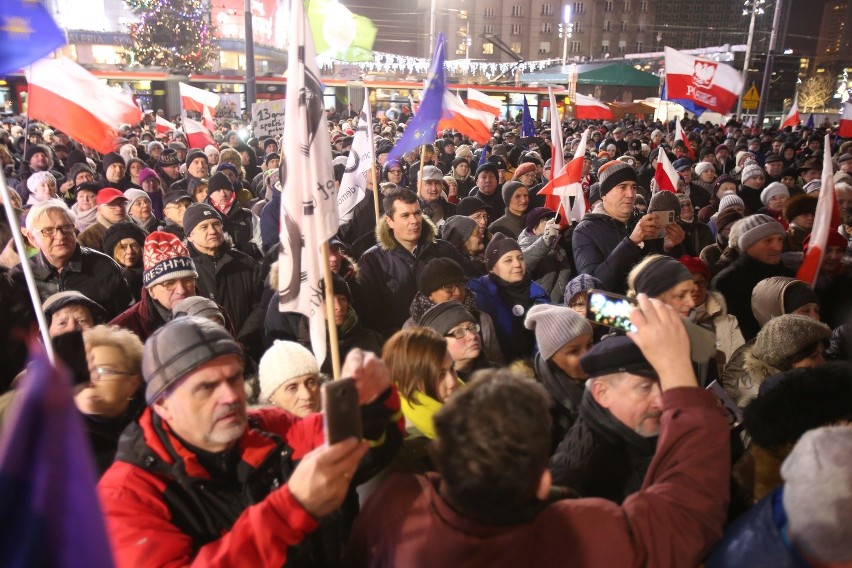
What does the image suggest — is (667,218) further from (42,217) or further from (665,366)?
(42,217)

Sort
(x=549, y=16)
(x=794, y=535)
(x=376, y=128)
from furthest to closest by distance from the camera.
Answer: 1. (x=549, y=16)
2. (x=376, y=128)
3. (x=794, y=535)

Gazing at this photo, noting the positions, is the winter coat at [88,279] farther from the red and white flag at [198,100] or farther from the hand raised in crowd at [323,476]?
the red and white flag at [198,100]

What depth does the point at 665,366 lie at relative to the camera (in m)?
1.79

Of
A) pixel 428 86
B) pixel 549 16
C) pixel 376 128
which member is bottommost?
pixel 376 128

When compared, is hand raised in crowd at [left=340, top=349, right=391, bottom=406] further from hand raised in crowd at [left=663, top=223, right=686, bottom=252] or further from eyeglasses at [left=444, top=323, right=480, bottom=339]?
hand raised in crowd at [left=663, top=223, right=686, bottom=252]

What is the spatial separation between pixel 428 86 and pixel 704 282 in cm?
400

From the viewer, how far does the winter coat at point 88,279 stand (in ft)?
14.6

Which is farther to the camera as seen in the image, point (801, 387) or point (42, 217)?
point (42, 217)

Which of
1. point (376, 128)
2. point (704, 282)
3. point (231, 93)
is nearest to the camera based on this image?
point (704, 282)

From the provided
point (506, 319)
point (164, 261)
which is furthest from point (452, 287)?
point (164, 261)

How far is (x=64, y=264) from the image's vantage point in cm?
451

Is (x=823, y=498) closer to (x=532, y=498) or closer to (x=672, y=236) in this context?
(x=532, y=498)

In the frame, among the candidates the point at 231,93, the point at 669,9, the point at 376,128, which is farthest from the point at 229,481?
the point at 669,9

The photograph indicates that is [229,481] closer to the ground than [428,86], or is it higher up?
closer to the ground
